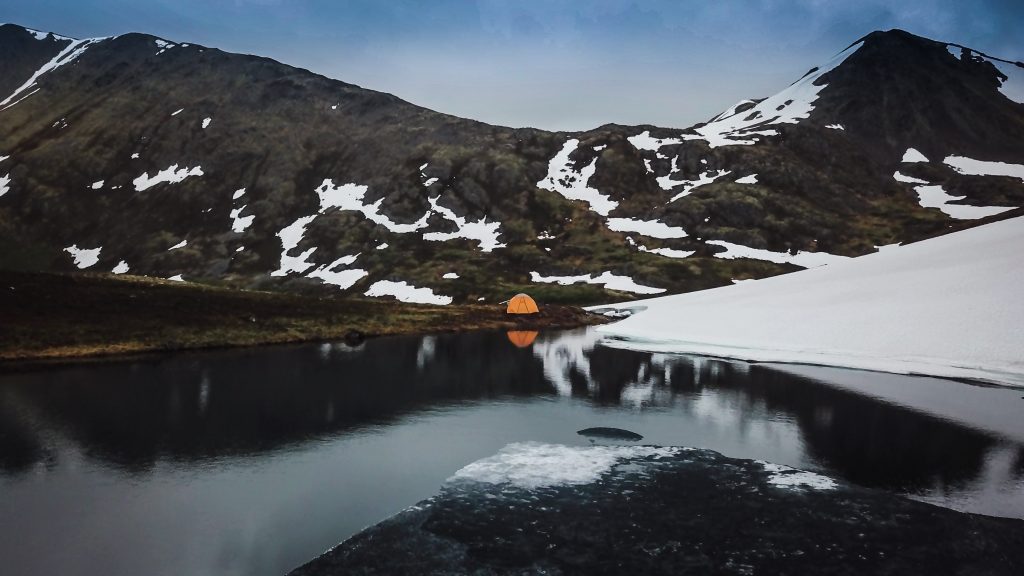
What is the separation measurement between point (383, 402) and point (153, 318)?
114ft

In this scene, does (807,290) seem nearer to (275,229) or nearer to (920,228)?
(920,228)

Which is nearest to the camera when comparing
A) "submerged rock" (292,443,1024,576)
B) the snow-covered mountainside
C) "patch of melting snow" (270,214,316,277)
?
"submerged rock" (292,443,1024,576)

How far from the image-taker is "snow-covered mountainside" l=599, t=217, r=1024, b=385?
42219mm

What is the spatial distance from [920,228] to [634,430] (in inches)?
7869

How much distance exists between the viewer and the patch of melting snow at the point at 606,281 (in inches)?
5925

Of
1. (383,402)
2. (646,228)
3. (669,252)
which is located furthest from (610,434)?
(646,228)

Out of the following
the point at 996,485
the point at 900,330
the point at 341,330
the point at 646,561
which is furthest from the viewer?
the point at 341,330

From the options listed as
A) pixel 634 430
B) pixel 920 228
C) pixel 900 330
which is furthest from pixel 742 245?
pixel 634 430

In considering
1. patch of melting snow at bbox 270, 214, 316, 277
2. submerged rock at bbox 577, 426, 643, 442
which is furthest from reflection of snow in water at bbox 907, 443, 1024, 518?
patch of melting snow at bbox 270, 214, 316, 277

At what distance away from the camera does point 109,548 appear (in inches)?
521

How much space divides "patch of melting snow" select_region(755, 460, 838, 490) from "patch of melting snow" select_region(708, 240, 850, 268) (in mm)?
159987

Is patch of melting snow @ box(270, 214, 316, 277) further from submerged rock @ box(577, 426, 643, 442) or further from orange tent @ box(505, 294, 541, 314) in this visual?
submerged rock @ box(577, 426, 643, 442)

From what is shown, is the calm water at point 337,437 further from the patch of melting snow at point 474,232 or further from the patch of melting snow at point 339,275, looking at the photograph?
the patch of melting snow at point 474,232

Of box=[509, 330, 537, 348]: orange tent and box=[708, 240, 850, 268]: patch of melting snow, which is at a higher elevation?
box=[708, 240, 850, 268]: patch of melting snow
